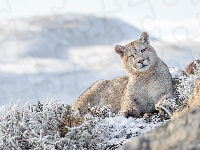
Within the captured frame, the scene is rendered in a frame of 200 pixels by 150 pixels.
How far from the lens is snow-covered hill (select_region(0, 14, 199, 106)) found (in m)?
24.3

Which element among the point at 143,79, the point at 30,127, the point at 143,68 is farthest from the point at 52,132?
the point at 143,79

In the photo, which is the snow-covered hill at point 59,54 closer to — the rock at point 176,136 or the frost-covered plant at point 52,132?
the frost-covered plant at point 52,132

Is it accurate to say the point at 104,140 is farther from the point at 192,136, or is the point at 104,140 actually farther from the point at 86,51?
the point at 86,51

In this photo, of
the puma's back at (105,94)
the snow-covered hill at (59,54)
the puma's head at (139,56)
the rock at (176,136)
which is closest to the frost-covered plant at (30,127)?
the rock at (176,136)

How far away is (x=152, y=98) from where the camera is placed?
8.41 meters

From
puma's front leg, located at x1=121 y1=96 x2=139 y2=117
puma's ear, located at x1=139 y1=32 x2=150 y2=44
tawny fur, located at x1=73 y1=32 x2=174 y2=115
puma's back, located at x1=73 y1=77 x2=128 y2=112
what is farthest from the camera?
puma's back, located at x1=73 y1=77 x2=128 y2=112

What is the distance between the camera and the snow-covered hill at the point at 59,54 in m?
24.3

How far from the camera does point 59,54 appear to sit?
29156mm

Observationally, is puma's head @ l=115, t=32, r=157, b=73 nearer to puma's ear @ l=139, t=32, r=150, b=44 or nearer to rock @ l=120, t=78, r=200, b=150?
puma's ear @ l=139, t=32, r=150, b=44

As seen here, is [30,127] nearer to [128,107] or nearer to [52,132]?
[52,132]

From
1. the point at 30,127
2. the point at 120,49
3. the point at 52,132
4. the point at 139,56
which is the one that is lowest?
the point at 52,132

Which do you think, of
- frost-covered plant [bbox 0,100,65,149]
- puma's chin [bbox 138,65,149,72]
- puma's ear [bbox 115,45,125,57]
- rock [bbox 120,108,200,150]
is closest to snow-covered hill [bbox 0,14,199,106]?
puma's ear [bbox 115,45,125,57]

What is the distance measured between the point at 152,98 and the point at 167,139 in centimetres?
552

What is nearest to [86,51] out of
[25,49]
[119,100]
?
[25,49]
